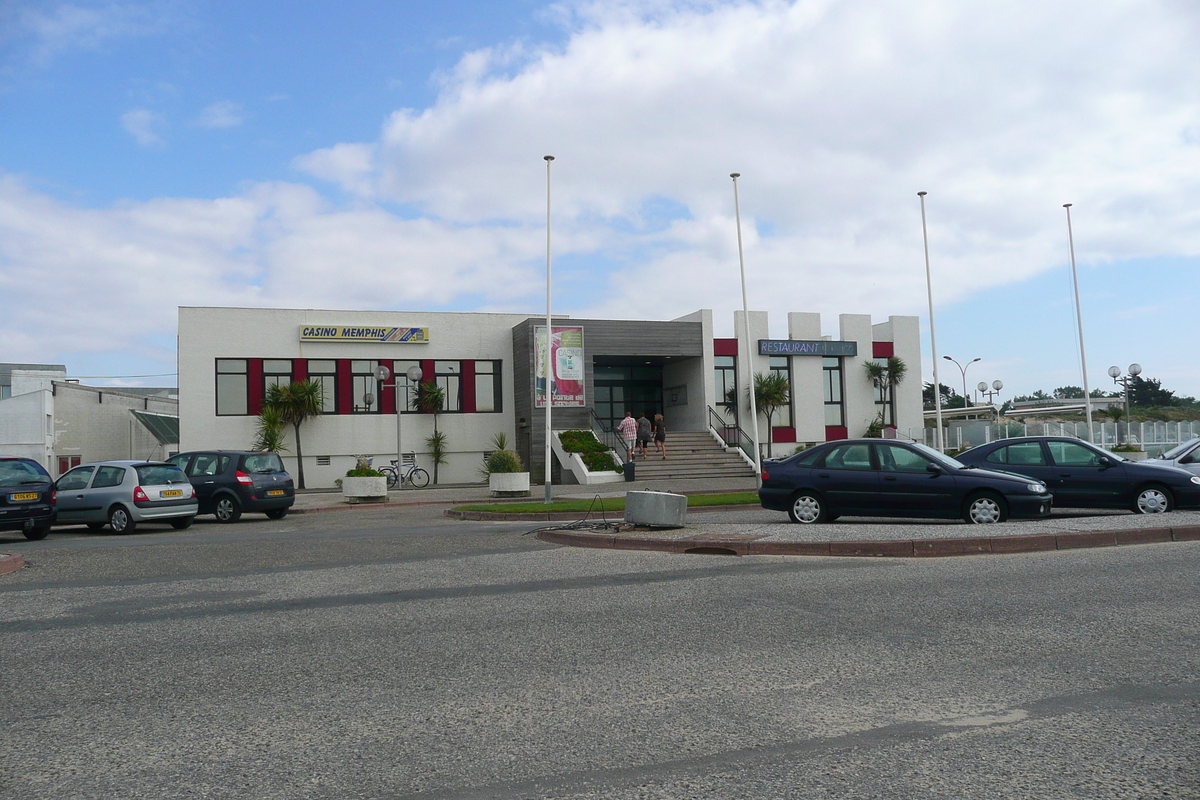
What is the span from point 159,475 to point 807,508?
12504 millimetres

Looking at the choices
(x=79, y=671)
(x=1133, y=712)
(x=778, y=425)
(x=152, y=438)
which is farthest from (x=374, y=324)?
(x=1133, y=712)

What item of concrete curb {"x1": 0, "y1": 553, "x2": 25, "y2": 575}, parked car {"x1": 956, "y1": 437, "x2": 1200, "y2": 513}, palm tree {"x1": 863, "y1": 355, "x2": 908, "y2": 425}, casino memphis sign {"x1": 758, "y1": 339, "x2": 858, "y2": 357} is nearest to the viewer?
concrete curb {"x1": 0, "y1": 553, "x2": 25, "y2": 575}

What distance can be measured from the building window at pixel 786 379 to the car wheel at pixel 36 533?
29103 mm

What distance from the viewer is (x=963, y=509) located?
1365 centimetres

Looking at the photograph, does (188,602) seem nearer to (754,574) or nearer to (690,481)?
(754,574)

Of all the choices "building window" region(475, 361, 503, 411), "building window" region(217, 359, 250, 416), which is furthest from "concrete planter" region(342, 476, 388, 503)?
"building window" region(475, 361, 503, 411)

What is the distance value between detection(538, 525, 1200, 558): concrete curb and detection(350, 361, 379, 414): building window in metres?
25.9

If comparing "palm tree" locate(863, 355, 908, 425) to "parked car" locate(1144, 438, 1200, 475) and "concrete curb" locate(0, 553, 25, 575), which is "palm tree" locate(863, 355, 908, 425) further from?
"concrete curb" locate(0, 553, 25, 575)

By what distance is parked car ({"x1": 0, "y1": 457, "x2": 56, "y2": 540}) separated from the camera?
50.1 feet

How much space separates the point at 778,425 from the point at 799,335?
13.7 feet

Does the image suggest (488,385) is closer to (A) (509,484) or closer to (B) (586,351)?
(B) (586,351)

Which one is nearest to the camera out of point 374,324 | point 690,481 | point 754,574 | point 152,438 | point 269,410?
point 754,574

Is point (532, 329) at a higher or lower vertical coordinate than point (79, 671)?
higher

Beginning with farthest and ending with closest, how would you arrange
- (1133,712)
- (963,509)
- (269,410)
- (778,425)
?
1. (778,425)
2. (269,410)
3. (963,509)
4. (1133,712)
